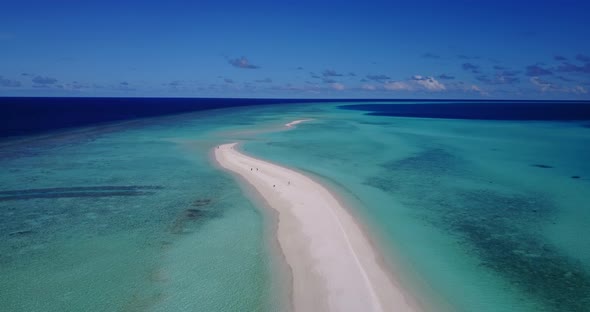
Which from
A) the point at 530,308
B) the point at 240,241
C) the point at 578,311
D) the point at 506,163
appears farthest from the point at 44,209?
the point at 506,163

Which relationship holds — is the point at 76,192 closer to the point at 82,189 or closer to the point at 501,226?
the point at 82,189

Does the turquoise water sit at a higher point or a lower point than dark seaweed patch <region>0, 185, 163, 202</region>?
lower

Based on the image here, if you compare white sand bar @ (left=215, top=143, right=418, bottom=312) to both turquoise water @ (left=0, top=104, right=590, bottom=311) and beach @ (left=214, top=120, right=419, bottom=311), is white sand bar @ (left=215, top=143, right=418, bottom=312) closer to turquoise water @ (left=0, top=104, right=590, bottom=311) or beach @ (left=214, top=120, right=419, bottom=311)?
beach @ (left=214, top=120, right=419, bottom=311)

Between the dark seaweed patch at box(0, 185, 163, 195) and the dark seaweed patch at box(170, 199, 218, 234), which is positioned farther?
the dark seaweed patch at box(0, 185, 163, 195)

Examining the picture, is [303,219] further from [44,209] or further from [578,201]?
[578,201]

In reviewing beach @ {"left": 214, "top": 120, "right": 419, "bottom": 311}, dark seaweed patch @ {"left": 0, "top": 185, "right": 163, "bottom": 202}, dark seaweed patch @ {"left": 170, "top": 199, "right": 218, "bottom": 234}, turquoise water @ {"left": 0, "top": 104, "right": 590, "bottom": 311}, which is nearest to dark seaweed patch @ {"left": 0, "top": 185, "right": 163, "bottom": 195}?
dark seaweed patch @ {"left": 0, "top": 185, "right": 163, "bottom": 202}

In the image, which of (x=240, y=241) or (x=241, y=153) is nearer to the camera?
(x=240, y=241)
